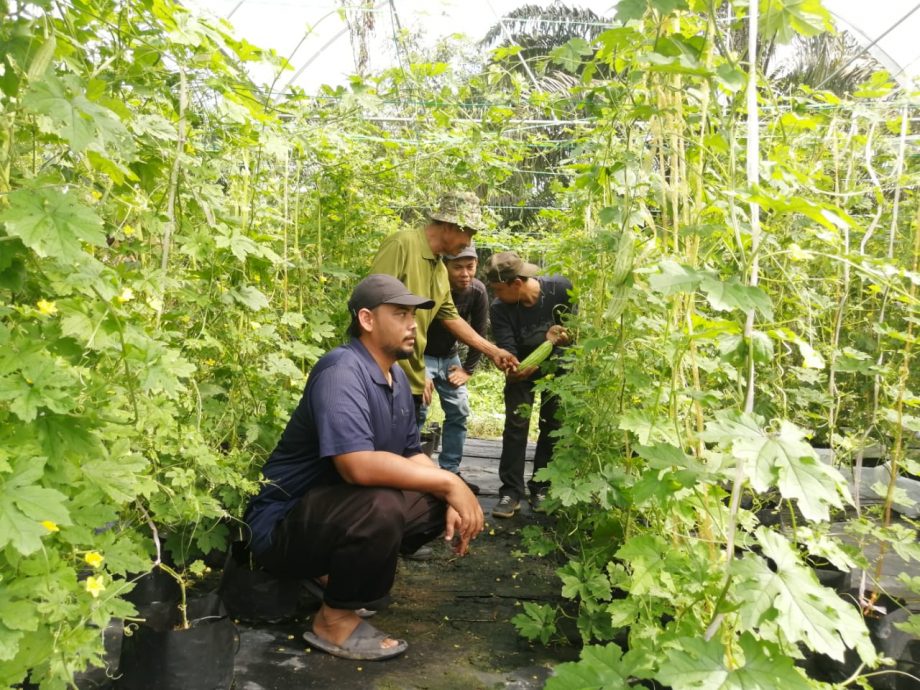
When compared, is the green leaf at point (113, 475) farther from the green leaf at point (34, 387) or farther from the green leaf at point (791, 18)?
the green leaf at point (791, 18)

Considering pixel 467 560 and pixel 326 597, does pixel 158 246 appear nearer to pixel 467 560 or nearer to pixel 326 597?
pixel 326 597

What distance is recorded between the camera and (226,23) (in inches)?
87.4

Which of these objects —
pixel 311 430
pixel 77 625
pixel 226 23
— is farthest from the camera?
pixel 311 430

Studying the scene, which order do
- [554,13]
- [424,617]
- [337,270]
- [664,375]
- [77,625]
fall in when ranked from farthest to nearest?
1. [554,13]
2. [337,270]
3. [424,617]
4. [664,375]
5. [77,625]

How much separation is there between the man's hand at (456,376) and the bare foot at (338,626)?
93.7 inches

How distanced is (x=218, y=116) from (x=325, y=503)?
1444 millimetres

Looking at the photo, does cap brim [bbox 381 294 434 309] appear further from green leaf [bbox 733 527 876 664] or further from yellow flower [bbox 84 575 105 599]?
green leaf [bbox 733 527 876 664]

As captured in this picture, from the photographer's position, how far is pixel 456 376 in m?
5.06

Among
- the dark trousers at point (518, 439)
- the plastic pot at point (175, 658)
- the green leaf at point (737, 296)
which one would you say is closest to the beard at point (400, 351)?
the plastic pot at point (175, 658)

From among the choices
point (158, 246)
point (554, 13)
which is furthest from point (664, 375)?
point (554, 13)

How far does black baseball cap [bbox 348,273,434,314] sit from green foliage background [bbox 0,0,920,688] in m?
0.39

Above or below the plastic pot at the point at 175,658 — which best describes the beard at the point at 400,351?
above

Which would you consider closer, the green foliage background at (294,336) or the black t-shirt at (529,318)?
the green foliage background at (294,336)

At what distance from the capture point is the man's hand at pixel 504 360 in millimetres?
4629
